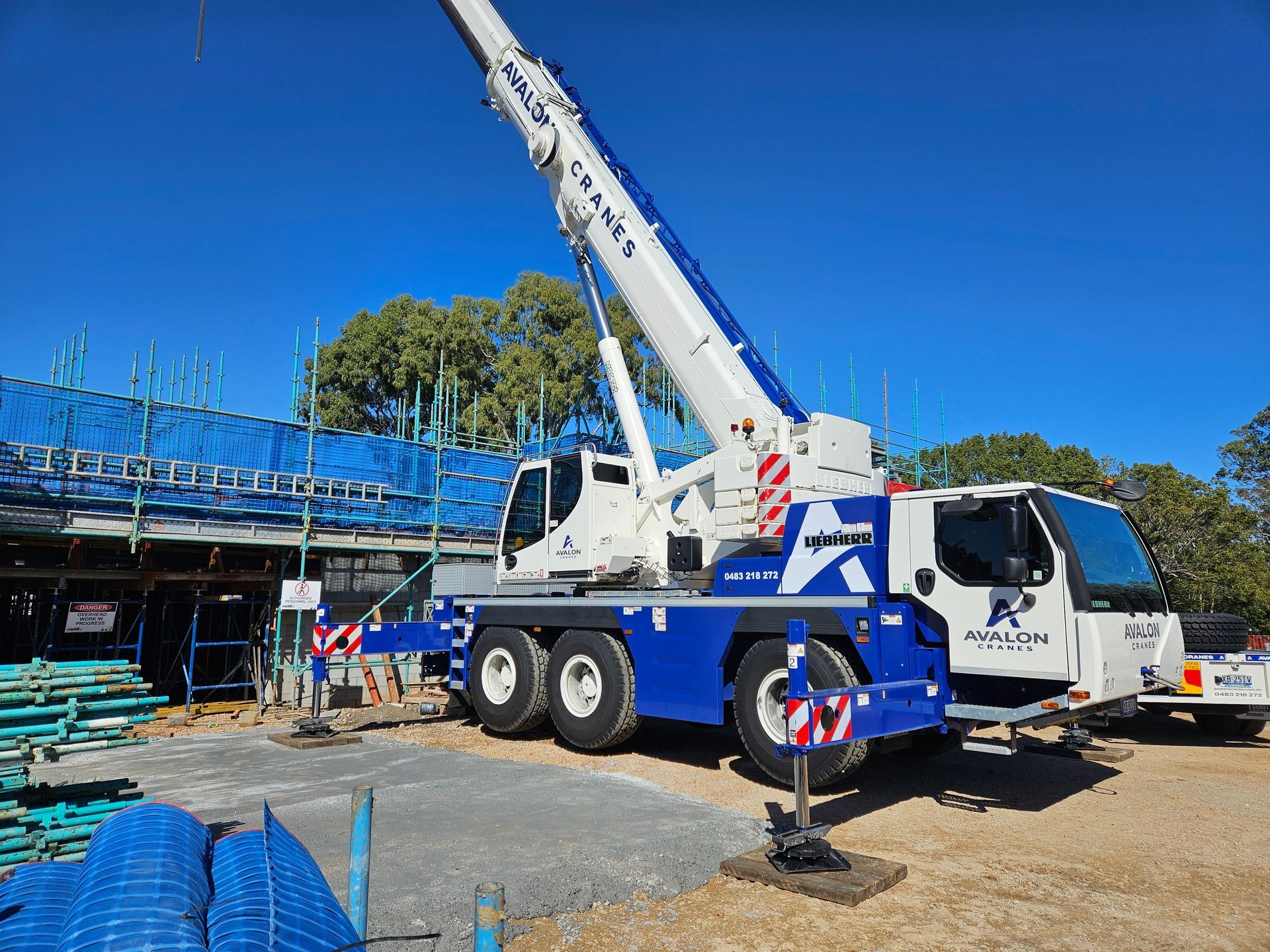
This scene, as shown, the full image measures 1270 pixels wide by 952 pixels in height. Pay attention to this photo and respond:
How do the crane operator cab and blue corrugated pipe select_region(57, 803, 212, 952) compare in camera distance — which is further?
the crane operator cab

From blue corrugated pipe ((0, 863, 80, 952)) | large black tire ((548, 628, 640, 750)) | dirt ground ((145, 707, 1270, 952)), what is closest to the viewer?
blue corrugated pipe ((0, 863, 80, 952))

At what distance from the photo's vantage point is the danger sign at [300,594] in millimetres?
13523

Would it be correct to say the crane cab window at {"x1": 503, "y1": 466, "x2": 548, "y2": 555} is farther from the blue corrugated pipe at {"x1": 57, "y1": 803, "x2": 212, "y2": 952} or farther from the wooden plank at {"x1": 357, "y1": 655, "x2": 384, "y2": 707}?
the blue corrugated pipe at {"x1": 57, "y1": 803, "x2": 212, "y2": 952}

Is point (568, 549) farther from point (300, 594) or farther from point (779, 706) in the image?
point (300, 594)

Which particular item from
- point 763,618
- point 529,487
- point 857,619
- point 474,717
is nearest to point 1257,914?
point 857,619

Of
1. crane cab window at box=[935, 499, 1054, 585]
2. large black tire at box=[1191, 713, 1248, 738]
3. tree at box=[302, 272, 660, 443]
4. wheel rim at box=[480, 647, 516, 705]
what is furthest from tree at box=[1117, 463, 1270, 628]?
tree at box=[302, 272, 660, 443]

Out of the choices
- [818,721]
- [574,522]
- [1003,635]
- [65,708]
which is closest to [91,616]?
[574,522]

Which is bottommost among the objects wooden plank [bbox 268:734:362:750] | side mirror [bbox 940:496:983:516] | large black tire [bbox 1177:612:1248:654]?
wooden plank [bbox 268:734:362:750]

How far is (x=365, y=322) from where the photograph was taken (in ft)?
107

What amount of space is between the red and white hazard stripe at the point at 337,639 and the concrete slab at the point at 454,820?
58.5 inches

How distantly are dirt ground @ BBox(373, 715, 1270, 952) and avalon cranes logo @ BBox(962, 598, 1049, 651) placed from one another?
1.35 meters

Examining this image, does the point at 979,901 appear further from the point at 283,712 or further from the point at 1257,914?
the point at 283,712

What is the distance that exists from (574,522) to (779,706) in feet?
12.9

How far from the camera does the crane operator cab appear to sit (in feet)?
34.0
